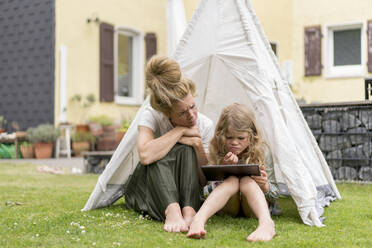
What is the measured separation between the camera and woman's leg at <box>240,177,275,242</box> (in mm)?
2201

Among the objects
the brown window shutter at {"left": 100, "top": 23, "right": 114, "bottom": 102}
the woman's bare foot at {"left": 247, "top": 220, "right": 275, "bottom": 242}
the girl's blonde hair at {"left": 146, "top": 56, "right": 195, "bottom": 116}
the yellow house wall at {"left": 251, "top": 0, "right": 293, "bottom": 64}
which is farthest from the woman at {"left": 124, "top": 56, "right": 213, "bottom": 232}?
the yellow house wall at {"left": 251, "top": 0, "right": 293, "bottom": 64}

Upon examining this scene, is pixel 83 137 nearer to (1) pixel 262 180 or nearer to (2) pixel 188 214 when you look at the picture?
(2) pixel 188 214

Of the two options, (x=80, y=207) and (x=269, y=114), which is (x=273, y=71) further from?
(x=80, y=207)

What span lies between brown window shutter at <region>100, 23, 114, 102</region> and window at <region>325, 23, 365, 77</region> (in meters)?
4.25

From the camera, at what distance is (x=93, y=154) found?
6.03 metres

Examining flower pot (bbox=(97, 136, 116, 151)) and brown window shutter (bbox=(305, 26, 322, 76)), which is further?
brown window shutter (bbox=(305, 26, 322, 76))

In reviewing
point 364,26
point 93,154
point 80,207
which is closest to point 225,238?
point 80,207

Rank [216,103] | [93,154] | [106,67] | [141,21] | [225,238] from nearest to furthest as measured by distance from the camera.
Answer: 1. [225,238]
2. [216,103]
3. [93,154]
4. [106,67]
5. [141,21]

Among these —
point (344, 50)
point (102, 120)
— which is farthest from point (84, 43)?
point (344, 50)

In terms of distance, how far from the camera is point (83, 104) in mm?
8750

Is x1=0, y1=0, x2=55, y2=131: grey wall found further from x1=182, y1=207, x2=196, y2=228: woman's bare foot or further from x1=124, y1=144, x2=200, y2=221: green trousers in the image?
x1=182, y1=207, x2=196, y2=228: woman's bare foot

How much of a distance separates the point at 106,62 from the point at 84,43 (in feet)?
1.92

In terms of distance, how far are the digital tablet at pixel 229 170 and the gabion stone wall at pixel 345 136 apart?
2403 millimetres

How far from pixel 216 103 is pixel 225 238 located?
1.78 meters
